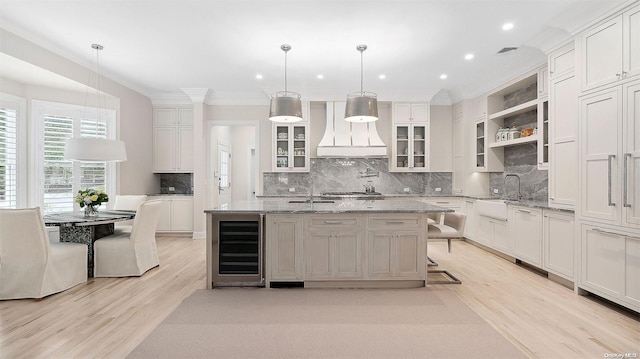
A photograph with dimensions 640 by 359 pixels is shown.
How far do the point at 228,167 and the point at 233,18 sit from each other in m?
5.18

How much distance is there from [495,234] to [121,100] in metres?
6.56

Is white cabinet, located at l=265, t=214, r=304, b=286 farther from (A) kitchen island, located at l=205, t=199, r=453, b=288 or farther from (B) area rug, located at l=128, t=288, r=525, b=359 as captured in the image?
(B) area rug, located at l=128, t=288, r=525, b=359

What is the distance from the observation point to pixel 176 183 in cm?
706

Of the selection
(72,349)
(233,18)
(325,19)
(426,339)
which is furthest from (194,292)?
(325,19)

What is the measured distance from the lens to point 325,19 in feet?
11.8

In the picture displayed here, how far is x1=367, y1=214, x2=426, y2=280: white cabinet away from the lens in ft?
11.7

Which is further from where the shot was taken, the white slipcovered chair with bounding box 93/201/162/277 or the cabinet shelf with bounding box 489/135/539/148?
the cabinet shelf with bounding box 489/135/539/148

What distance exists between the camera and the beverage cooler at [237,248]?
11.9 ft

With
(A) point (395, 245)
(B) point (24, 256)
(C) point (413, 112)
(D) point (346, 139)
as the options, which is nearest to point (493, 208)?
(A) point (395, 245)

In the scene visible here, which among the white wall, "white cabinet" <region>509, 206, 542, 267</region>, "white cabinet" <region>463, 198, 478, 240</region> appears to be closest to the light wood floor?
"white cabinet" <region>509, 206, 542, 267</region>

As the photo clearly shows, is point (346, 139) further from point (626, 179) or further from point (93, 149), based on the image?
point (626, 179)

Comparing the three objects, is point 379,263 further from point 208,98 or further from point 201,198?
point 208,98

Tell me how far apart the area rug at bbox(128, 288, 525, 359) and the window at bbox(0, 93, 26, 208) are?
3409mm

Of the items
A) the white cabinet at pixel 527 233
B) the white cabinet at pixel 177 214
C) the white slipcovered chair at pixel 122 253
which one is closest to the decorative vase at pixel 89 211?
the white slipcovered chair at pixel 122 253
